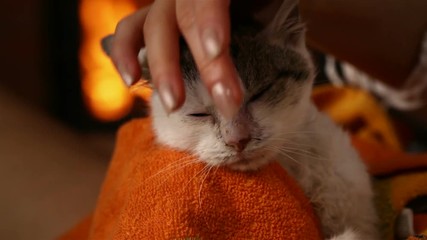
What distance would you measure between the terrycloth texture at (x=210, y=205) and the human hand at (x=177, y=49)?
0.47 ft

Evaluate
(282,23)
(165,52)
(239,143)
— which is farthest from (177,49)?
(282,23)

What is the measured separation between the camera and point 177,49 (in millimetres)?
635

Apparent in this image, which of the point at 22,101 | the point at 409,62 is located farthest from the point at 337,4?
the point at 22,101

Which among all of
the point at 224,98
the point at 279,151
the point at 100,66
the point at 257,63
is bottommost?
the point at 100,66

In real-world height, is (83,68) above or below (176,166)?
below

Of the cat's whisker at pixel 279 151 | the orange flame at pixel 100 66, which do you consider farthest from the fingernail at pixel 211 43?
the orange flame at pixel 100 66

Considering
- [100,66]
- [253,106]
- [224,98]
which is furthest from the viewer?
[100,66]

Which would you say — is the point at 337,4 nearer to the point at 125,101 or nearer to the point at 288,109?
the point at 288,109

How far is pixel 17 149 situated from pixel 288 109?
31.7 inches

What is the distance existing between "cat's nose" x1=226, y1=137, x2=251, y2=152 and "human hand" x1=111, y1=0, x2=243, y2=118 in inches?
5.7

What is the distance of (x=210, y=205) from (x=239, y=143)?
93 mm

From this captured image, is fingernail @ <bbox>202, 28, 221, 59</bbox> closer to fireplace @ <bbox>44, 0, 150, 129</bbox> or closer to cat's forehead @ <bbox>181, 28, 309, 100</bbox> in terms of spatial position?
cat's forehead @ <bbox>181, 28, 309, 100</bbox>

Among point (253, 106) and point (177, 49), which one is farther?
point (253, 106)

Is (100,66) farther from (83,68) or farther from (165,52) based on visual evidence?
(165,52)
